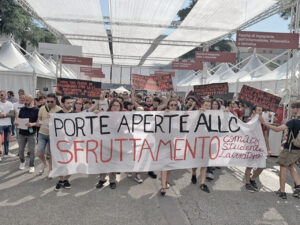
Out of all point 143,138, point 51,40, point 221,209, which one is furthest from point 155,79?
point 51,40

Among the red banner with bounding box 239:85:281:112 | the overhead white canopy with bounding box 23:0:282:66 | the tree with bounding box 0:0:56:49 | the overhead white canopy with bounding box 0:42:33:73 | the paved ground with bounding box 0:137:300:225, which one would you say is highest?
the tree with bounding box 0:0:56:49

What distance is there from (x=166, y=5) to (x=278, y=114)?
264 inches

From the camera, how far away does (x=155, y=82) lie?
991cm

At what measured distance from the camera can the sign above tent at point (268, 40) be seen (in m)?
8.50

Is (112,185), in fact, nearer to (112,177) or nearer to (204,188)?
Answer: (112,177)

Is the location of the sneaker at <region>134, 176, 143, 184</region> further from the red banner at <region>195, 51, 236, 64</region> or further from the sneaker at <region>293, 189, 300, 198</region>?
the red banner at <region>195, 51, 236, 64</region>

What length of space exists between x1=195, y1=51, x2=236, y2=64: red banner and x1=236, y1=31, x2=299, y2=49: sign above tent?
16.3 feet

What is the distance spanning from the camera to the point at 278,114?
34.9 ft

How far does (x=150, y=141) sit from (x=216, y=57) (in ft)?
32.8

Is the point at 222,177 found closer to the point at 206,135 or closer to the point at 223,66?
the point at 206,135

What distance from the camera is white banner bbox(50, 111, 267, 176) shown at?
5051 mm

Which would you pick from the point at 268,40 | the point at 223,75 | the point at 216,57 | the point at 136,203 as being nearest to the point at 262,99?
the point at 268,40

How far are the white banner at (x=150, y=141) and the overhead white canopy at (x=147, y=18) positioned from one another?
766cm

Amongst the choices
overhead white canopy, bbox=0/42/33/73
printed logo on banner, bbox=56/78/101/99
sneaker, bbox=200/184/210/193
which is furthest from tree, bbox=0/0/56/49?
sneaker, bbox=200/184/210/193
